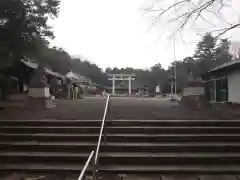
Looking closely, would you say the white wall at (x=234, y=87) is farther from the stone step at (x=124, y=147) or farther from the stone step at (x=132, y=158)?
the stone step at (x=132, y=158)

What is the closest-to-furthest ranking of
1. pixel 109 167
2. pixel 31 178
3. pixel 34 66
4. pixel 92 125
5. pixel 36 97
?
1. pixel 31 178
2. pixel 109 167
3. pixel 92 125
4. pixel 36 97
5. pixel 34 66

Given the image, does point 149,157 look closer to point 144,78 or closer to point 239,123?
point 239,123

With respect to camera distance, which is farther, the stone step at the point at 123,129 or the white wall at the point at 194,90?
the white wall at the point at 194,90

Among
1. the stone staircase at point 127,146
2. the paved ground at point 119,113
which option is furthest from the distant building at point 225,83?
the stone staircase at point 127,146

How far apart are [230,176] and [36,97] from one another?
820cm

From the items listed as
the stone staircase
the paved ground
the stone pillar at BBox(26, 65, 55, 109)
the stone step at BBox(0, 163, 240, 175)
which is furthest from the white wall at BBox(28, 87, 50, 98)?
the stone step at BBox(0, 163, 240, 175)

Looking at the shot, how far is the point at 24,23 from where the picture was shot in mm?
13844

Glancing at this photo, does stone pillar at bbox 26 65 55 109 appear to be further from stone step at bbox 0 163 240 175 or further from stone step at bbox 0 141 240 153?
stone step at bbox 0 163 240 175

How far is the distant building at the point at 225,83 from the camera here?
15.5 m

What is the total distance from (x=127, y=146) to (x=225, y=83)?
13061mm

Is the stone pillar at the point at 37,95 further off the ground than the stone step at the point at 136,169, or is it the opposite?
the stone pillar at the point at 37,95

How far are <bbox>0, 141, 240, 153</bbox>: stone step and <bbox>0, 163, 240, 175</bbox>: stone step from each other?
2.12ft

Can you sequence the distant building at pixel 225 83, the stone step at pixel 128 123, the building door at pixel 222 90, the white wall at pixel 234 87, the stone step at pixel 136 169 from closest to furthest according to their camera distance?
the stone step at pixel 136 169 < the stone step at pixel 128 123 < the white wall at pixel 234 87 < the distant building at pixel 225 83 < the building door at pixel 222 90

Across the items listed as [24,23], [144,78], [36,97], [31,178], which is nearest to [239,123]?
[31,178]
